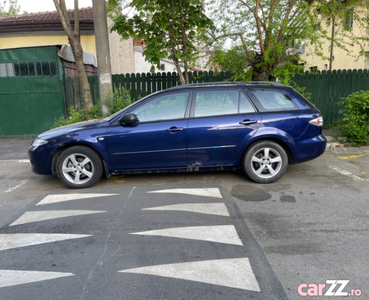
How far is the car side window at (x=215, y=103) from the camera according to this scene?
538 cm

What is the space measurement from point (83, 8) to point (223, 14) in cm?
904

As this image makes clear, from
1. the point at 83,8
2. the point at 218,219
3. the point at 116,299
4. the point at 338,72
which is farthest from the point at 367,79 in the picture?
the point at 83,8

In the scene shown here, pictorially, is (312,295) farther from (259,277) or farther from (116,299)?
(116,299)

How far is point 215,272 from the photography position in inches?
112

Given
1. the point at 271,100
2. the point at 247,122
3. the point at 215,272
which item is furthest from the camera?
the point at 271,100

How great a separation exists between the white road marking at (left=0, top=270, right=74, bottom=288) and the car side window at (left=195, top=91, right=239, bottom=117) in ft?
10.9

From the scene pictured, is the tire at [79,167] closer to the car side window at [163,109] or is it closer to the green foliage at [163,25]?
the car side window at [163,109]

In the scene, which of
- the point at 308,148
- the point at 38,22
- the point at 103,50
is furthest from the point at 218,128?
the point at 38,22

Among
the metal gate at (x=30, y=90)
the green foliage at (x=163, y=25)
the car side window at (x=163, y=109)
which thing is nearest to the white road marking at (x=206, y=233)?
the car side window at (x=163, y=109)

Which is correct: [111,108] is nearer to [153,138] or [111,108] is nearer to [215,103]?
[153,138]

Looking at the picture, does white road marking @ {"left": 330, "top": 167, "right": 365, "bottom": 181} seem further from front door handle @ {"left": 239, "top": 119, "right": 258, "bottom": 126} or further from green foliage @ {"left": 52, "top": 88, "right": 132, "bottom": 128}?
green foliage @ {"left": 52, "top": 88, "right": 132, "bottom": 128}

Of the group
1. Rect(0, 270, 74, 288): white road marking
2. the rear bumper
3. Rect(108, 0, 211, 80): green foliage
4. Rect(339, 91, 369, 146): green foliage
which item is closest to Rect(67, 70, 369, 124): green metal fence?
Rect(108, 0, 211, 80): green foliage

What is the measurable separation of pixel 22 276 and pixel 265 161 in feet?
12.7

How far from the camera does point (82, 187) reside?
5379 millimetres
